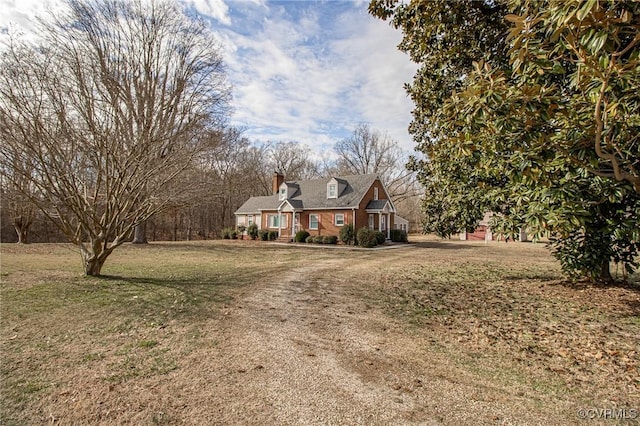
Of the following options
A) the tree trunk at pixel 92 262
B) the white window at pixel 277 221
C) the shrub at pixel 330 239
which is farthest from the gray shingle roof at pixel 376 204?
the tree trunk at pixel 92 262

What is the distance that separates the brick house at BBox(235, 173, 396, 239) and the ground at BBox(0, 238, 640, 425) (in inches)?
681

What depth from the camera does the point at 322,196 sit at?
28141 millimetres

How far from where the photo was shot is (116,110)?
8.98 m

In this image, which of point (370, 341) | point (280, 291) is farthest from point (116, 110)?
point (370, 341)

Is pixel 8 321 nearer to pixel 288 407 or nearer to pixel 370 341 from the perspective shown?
pixel 288 407

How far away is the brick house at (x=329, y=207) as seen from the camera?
25828mm

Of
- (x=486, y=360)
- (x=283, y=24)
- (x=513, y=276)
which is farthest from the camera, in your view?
(x=513, y=276)

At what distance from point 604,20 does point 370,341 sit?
4808mm

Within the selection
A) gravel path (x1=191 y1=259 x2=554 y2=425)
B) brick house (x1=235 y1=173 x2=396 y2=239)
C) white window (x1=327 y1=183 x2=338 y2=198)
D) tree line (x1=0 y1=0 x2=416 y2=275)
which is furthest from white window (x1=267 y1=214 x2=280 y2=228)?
gravel path (x1=191 y1=259 x2=554 y2=425)

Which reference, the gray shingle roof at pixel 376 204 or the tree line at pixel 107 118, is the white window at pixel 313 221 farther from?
the tree line at pixel 107 118

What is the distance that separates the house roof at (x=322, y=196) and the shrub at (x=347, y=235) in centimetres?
170

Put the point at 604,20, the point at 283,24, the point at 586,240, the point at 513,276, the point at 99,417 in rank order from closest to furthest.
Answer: the point at 99,417 < the point at 604,20 < the point at 586,240 < the point at 283,24 < the point at 513,276

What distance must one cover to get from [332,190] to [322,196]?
1.18 meters

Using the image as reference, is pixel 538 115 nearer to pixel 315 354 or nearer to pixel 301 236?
pixel 315 354
